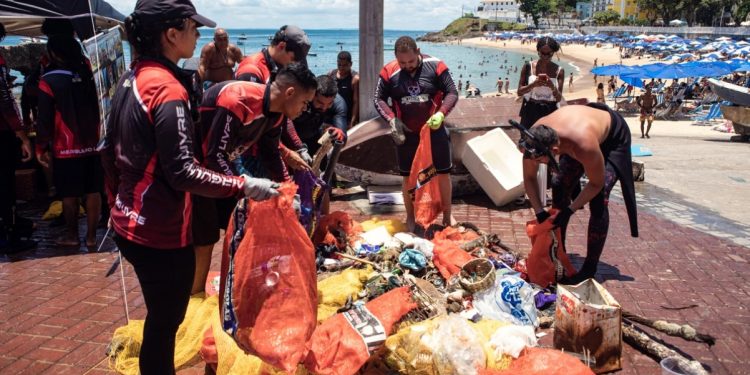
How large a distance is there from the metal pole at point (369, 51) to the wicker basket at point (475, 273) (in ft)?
11.2

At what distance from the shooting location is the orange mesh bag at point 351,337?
271 cm

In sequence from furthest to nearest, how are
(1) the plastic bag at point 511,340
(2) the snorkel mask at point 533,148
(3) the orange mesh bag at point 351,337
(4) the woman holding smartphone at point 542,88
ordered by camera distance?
1. (4) the woman holding smartphone at point 542,88
2. (2) the snorkel mask at point 533,148
3. (1) the plastic bag at point 511,340
4. (3) the orange mesh bag at point 351,337

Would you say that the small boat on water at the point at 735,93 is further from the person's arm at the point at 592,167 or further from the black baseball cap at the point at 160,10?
the black baseball cap at the point at 160,10

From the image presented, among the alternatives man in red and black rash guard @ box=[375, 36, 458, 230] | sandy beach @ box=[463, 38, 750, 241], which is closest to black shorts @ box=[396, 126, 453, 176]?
man in red and black rash guard @ box=[375, 36, 458, 230]

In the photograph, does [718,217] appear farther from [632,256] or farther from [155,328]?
[155,328]

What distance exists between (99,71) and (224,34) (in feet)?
7.79

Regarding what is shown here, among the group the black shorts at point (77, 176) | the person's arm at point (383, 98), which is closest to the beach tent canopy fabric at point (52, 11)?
the black shorts at point (77, 176)

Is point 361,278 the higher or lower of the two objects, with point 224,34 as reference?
lower

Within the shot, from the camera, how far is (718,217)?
6.13m

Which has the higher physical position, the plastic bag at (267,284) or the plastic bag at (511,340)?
the plastic bag at (267,284)

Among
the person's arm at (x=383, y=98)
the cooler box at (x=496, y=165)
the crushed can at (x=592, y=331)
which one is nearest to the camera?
the crushed can at (x=592, y=331)

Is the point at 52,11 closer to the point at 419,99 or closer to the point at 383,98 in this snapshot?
the point at 383,98

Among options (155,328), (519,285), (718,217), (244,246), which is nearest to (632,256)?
(519,285)

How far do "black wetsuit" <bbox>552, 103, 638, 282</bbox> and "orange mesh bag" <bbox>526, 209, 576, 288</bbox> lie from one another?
0.14 metres
